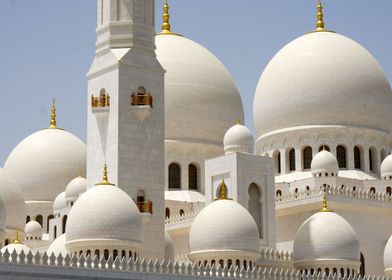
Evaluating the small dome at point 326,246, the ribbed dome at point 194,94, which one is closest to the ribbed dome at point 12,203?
the ribbed dome at point 194,94

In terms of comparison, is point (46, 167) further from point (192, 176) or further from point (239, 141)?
point (239, 141)

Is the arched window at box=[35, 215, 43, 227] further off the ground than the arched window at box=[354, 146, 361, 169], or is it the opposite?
the arched window at box=[354, 146, 361, 169]

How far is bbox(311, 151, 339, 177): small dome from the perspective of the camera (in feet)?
136

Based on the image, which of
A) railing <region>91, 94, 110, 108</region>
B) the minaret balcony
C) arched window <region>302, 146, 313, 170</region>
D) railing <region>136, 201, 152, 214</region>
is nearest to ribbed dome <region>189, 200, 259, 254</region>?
railing <region>136, 201, 152, 214</region>

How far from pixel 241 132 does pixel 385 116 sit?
32.1 feet

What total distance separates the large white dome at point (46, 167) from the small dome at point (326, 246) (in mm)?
16044

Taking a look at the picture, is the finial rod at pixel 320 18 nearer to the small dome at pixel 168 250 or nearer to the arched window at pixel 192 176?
the arched window at pixel 192 176

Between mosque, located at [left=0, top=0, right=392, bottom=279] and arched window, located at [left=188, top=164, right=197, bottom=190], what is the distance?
130 millimetres

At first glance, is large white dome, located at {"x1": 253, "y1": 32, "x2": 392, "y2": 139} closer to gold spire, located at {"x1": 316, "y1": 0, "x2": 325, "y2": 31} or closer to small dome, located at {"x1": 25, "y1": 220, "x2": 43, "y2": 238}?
gold spire, located at {"x1": 316, "y1": 0, "x2": 325, "y2": 31}

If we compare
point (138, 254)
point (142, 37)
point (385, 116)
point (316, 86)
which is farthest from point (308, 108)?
point (138, 254)

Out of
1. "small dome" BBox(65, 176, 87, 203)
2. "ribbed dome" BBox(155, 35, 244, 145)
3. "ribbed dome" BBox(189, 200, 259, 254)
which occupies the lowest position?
"ribbed dome" BBox(189, 200, 259, 254)

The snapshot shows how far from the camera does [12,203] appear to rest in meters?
43.2

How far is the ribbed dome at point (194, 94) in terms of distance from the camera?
4366 cm

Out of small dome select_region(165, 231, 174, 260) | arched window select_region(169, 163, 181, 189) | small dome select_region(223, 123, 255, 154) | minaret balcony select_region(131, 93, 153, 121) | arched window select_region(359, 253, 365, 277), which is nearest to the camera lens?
minaret balcony select_region(131, 93, 153, 121)
